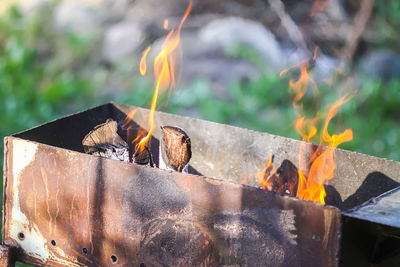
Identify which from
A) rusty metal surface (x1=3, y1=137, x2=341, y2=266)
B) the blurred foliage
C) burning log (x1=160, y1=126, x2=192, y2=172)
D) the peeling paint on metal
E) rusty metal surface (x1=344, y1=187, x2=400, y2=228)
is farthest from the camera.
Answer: the blurred foliage

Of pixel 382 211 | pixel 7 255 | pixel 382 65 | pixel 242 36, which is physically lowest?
pixel 7 255

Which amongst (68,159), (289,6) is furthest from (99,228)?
(289,6)

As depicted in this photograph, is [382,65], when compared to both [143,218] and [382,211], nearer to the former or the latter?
[382,211]

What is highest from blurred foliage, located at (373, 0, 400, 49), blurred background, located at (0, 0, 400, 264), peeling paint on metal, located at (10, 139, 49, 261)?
blurred foliage, located at (373, 0, 400, 49)

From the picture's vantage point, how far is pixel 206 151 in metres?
3.11

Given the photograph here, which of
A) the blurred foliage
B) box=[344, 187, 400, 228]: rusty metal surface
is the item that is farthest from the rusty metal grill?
the blurred foliage

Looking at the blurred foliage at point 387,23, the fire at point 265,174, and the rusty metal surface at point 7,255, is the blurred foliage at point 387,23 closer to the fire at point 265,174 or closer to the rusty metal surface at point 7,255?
the fire at point 265,174

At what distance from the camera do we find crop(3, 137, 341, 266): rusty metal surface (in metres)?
2.05

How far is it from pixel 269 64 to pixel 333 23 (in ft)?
3.40

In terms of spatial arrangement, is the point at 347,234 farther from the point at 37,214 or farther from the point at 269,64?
the point at 269,64

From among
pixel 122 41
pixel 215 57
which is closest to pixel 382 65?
pixel 215 57

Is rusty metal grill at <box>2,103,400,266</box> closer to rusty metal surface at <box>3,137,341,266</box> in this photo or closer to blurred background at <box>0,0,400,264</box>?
rusty metal surface at <box>3,137,341,266</box>

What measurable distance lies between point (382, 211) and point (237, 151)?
3.62ft

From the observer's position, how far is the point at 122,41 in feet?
22.1
